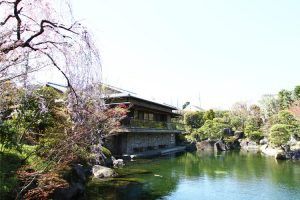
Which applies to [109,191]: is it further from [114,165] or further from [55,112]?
[114,165]

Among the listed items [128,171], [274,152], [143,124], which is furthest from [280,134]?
[128,171]

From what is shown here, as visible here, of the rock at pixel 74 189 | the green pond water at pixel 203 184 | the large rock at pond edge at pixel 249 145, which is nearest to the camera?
the rock at pixel 74 189

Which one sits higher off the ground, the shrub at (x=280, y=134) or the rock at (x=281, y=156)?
the shrub at (x=280, y=134)

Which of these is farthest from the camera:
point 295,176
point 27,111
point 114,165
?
point 114,165

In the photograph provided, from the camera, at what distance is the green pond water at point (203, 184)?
1184cm

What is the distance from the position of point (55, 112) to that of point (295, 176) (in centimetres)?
1119

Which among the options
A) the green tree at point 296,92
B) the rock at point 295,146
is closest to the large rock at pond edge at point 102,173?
the rock at point 295,146

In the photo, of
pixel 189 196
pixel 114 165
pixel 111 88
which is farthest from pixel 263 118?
pixel 189 196

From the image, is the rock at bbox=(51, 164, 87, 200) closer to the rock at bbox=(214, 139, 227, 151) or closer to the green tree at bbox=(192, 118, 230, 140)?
the rock at bbox=(214, 139, 227, 151)

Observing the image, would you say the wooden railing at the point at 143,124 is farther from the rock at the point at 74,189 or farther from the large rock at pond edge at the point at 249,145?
the rock at the point at 74,189

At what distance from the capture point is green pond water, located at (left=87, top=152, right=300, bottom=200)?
11844 mm

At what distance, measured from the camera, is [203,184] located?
14281mm

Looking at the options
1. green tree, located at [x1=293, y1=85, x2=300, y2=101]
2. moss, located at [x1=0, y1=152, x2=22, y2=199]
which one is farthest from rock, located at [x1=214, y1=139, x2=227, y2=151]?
moss, located at [x1=0, y1=152, x2=22, y2=199]

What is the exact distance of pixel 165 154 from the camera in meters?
27.8
